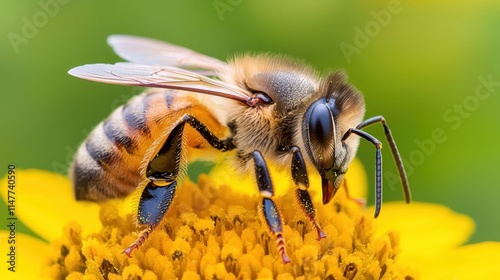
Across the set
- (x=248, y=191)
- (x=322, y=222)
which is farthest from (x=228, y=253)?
(x=248, y=191)

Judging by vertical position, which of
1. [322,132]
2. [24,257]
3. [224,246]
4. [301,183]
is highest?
[322,132]

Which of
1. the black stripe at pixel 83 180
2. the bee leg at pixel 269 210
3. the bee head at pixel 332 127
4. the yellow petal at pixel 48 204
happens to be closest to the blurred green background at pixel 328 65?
the yellow petal at pixel 48 204

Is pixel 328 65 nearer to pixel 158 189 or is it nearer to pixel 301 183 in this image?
pixel 301 183
